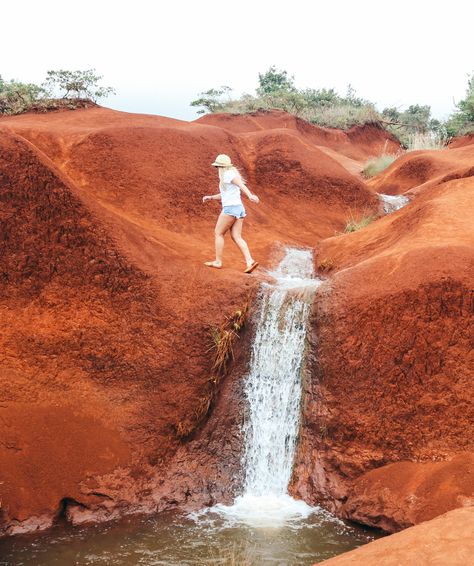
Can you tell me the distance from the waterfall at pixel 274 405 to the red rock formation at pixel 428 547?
274 centimetres

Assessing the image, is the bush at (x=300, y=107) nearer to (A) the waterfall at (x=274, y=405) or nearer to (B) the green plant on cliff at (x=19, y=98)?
(B) the green plant on cliff at (x=19, y=98)

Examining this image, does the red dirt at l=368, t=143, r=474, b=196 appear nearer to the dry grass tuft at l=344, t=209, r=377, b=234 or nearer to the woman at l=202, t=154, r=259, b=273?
the dry grass tuft at l=344, t=209, r=377, b=234

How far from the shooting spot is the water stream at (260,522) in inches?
216

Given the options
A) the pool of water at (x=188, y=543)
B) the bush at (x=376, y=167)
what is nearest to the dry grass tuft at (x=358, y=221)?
the bush at (x=376, y=167)

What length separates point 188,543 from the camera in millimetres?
5699

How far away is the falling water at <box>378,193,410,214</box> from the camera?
14859 millimetres

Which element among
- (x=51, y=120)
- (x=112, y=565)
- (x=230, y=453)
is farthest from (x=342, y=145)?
(x=112, y=565)

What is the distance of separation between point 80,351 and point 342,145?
69.1 feet

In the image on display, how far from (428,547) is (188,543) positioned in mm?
2879

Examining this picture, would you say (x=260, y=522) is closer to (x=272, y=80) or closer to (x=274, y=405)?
(x=274, y=405)

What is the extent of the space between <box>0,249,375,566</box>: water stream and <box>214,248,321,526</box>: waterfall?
0.01m

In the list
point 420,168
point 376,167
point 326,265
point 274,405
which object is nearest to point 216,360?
point 274,405

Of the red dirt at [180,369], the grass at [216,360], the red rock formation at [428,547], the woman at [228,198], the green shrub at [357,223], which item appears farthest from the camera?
the green shrub at [357,223]

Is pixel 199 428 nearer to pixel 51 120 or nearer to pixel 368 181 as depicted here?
pixel 51 120
